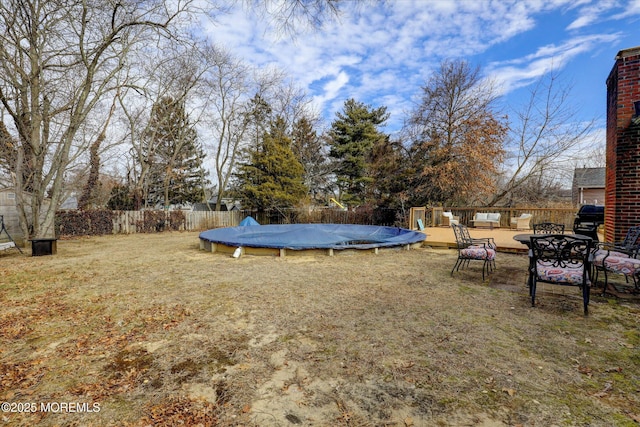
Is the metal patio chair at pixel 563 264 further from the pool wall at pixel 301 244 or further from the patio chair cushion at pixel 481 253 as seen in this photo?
the pool wall at pixel 301 244

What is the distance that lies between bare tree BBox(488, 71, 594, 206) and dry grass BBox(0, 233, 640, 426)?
13.9 meters

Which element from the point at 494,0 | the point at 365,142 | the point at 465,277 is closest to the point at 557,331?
the point at 465,277

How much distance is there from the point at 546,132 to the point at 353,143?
12447 millimetres

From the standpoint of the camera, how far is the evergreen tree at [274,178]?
55.6 ft

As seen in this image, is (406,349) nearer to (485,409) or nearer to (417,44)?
(485,409)

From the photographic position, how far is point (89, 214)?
1280 centimetres

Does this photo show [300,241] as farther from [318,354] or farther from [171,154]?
[171,154]

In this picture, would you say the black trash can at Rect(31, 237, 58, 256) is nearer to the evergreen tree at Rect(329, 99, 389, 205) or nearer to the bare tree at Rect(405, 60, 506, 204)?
the bare tree at Rect(405, 60, 506, 204)

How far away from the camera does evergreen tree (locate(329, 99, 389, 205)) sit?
23.4 metres

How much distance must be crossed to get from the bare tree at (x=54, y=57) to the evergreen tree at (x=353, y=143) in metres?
16.5

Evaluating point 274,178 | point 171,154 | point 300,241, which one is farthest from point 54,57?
point 171,154

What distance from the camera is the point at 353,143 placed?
23.4 meters

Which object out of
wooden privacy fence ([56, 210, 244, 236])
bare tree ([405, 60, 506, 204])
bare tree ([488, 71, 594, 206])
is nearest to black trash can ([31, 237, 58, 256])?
wooden privacy fence ([56, 210, 244, 236])

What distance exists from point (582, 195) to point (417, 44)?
20617mm
